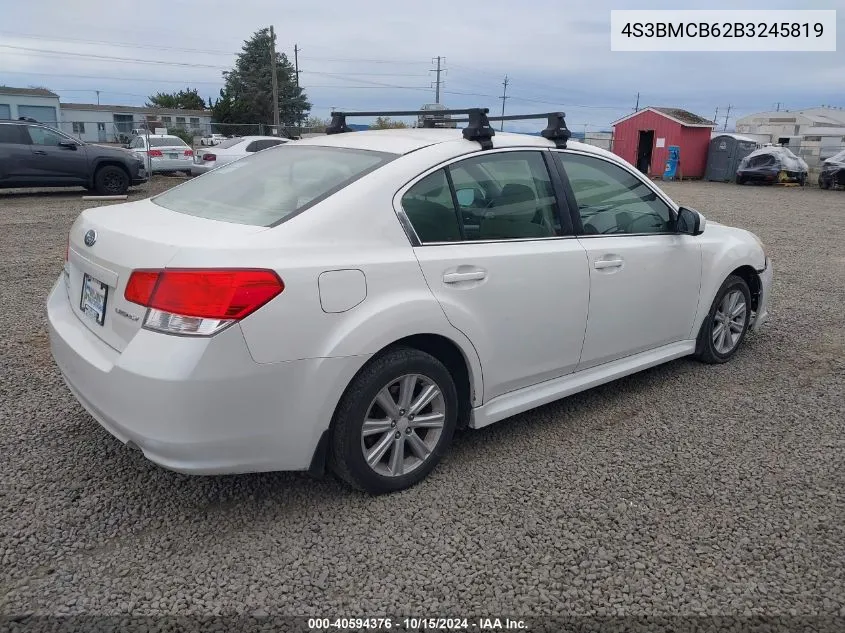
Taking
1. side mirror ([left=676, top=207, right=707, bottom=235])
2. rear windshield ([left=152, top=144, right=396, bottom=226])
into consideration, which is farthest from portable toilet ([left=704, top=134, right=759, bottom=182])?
rear windshield ([left=152, top=144, right=396, bottom=226])

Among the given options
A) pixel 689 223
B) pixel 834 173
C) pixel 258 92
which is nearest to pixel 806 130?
pixel 834 173

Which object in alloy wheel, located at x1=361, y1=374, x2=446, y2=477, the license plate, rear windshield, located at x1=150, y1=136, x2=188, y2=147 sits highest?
rear windshield, located at x1=150, y1=136, x2=188, y2=147

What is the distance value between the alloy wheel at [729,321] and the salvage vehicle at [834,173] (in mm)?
23918

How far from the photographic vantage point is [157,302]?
2477mm

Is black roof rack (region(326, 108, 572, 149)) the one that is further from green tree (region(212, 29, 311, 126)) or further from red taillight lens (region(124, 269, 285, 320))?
green tree (region(212, 29, 311, 126))

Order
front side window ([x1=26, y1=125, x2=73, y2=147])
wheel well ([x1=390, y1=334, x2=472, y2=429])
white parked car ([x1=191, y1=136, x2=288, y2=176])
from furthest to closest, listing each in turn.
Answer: white parked car ([x1=191, y1=136, x2=288, y2=176]) < front side window ([x1=26, y1=125, x2=73, y2=147]) < wheel well ([x1=390, y1=334, x2=472, y2=429])

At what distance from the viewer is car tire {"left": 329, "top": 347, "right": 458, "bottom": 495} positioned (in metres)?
2.79

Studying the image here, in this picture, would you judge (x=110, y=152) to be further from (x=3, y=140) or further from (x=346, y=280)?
(x=346, y=280)

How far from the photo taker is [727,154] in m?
30.7

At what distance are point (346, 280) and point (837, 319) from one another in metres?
5.49

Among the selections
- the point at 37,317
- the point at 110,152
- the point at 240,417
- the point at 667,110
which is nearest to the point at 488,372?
the point at 240,417

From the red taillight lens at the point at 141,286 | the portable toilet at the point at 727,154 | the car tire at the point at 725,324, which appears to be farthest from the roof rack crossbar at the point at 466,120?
the portable toilet at the point at 727,154

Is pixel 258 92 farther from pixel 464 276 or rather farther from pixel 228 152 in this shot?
pixel 464 276

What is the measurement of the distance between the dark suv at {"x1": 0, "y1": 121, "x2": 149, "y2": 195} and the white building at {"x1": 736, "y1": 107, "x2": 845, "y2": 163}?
30367mm
